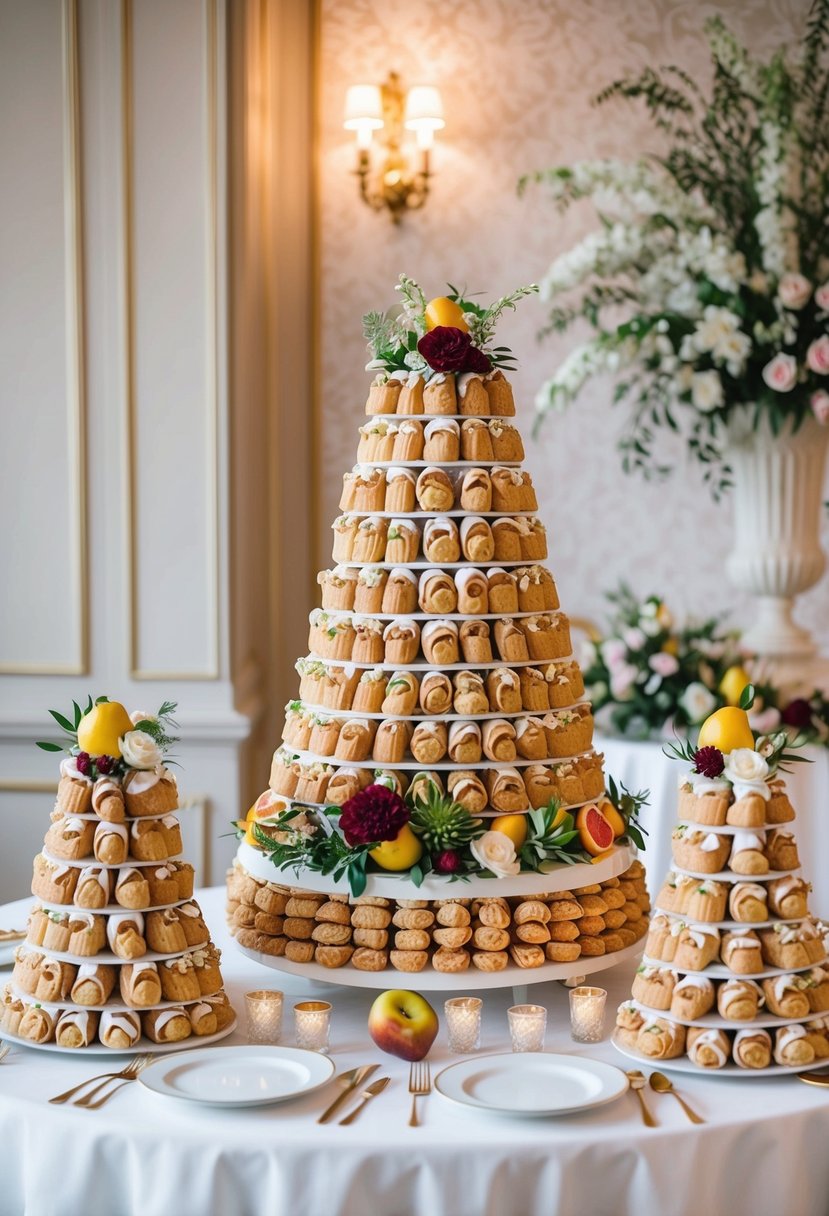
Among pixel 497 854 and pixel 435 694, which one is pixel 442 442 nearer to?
pixel 435 694

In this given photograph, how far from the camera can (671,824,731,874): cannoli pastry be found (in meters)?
2.26

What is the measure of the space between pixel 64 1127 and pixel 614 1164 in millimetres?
783

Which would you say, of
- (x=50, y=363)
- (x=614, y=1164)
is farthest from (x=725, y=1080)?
(x=50, y=363)

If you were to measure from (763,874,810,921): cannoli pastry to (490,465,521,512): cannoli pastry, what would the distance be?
2.83ft

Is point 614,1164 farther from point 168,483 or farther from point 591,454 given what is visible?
point 591,454

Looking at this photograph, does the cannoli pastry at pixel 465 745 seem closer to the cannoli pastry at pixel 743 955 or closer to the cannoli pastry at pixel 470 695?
the cannoli pastry at pixel 470 695

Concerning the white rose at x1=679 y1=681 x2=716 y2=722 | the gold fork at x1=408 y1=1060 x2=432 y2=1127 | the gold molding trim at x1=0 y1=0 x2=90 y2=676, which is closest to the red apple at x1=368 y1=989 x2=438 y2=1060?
the gold fork at x1=408 y1=1060 x2=432 y2=1127

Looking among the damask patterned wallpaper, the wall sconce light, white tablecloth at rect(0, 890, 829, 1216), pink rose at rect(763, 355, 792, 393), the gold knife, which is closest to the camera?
white tablecloth at rect(0, 890, 829, 1216)

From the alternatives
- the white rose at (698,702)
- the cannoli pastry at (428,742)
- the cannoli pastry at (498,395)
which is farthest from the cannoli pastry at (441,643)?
the white rose at (698,702)

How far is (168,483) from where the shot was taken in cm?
488

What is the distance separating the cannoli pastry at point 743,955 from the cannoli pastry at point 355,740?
0.75 m

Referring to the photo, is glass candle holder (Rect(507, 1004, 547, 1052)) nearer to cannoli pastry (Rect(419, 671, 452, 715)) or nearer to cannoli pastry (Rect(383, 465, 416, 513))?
cannoli pastry (Rect(419, 671, 452, 715))

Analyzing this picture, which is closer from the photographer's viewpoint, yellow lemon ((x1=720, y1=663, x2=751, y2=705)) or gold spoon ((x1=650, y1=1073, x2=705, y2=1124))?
gold spoon ((x1=650, y1=1073, x2=705, y2=1124))

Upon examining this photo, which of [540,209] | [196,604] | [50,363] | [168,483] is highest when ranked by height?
[540,209]
